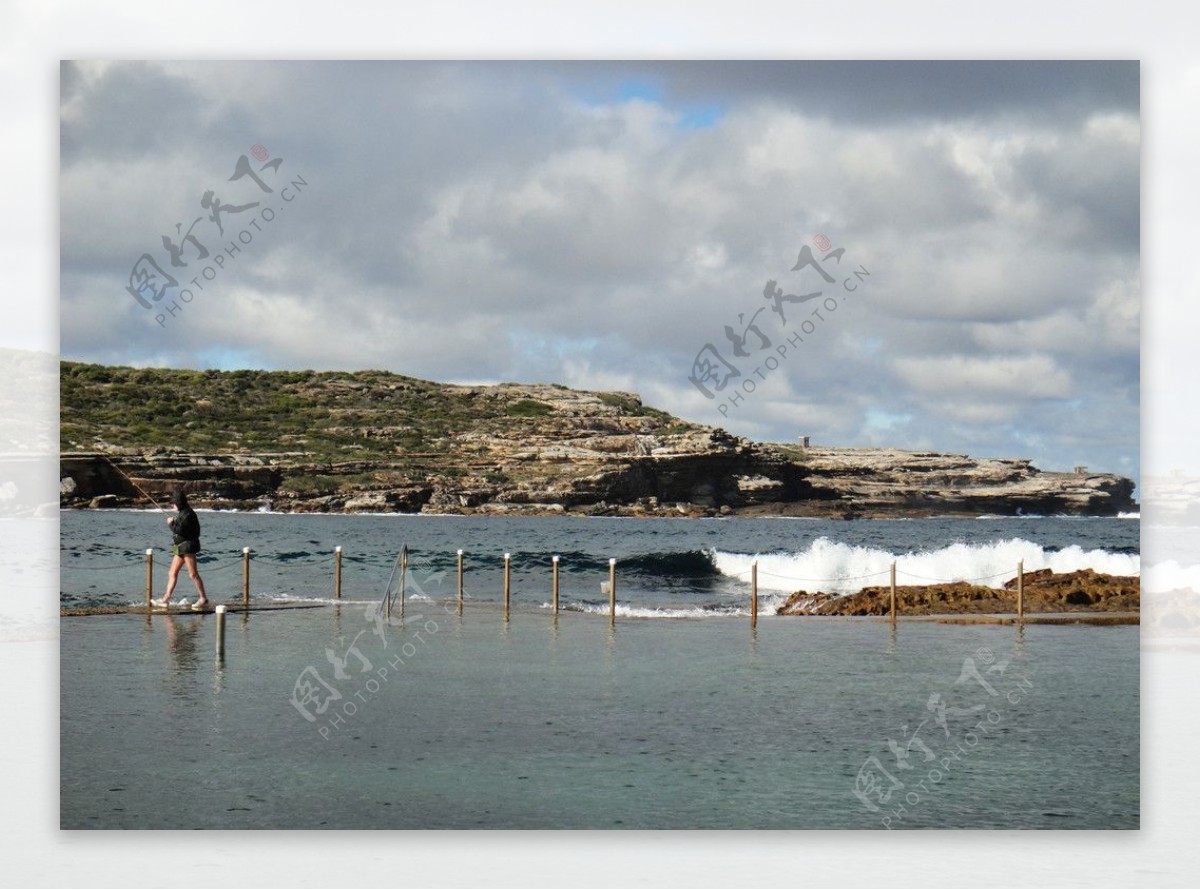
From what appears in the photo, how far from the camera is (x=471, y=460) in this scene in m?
18.3

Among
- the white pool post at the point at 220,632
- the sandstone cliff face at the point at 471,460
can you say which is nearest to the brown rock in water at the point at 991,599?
the sandstone cliff face at the point at 471,460

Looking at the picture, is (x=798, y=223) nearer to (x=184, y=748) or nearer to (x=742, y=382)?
(x=742, y=382)

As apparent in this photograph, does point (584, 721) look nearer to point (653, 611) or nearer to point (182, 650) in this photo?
point (182, 650)

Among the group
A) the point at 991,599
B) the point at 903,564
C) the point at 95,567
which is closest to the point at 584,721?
the point at 991,599

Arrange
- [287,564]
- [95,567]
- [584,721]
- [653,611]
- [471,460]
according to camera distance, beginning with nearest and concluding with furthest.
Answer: [584,721]
[653,611]
[95,567]
[471,460]
[287,564]

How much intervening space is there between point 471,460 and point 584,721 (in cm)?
1063

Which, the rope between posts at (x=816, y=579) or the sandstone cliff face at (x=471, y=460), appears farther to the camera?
the rope between posts at (x=816, y=579)

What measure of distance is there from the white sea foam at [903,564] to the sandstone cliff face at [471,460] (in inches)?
74.3

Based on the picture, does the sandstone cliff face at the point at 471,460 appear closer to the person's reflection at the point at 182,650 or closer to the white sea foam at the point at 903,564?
the person's reflection at the point at 182,650

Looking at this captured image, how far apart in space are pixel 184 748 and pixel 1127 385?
5.60 metres

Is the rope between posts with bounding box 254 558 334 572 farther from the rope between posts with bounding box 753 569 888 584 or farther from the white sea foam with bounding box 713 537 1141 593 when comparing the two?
the rope between posts with bounding box 753 569 888 584

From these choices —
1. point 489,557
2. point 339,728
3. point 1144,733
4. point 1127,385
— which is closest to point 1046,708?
point 1144,733

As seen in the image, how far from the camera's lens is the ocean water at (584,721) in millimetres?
6441

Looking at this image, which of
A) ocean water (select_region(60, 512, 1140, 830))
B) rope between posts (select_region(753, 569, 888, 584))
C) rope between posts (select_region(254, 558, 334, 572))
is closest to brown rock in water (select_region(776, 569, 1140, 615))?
ocean water (select_region(60, 512, 1140, 830))
